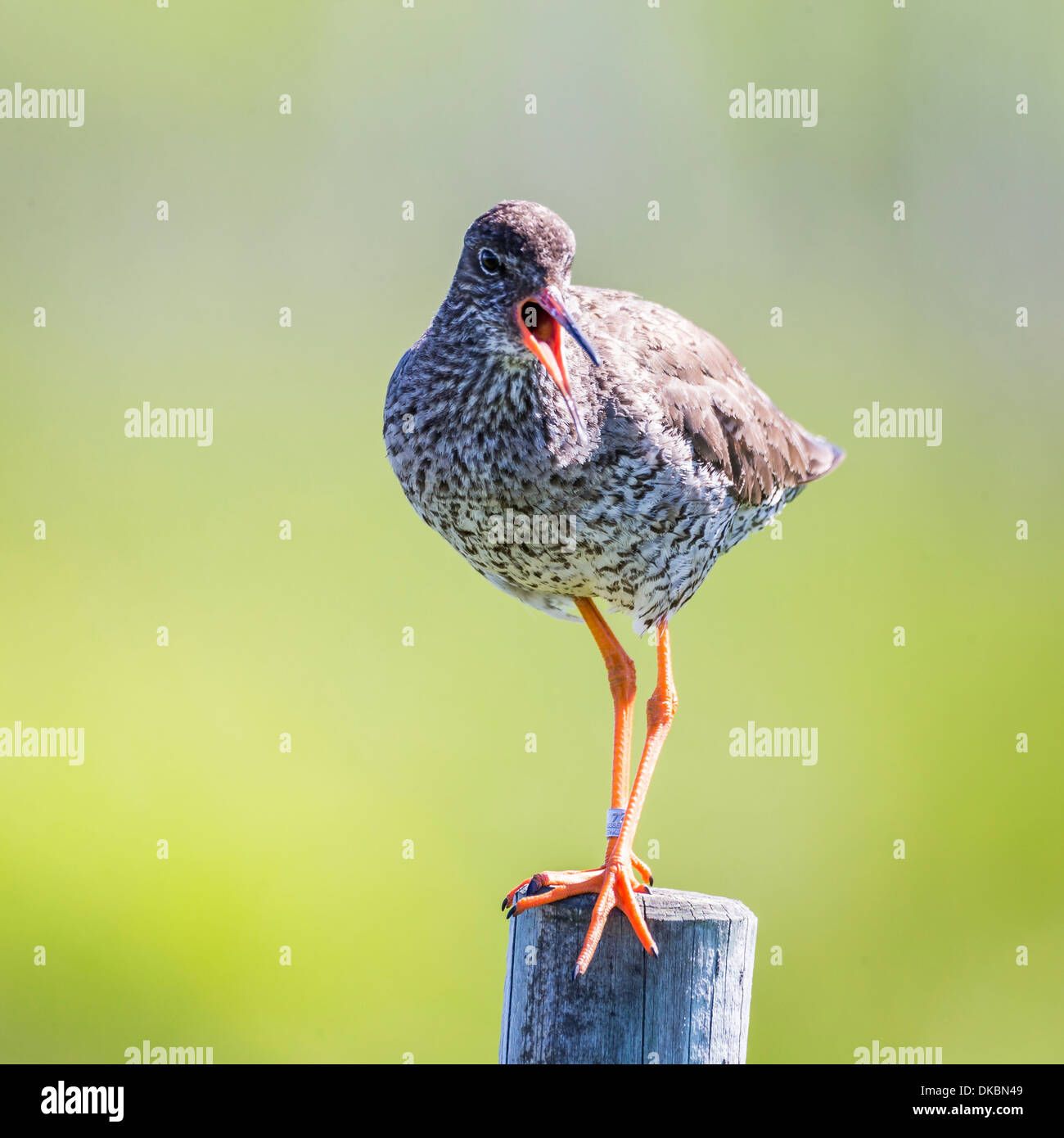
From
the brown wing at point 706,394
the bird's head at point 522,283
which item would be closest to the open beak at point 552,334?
the bird's head at point 522,283

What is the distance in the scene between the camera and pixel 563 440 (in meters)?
6.53

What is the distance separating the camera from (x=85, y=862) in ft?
57.0

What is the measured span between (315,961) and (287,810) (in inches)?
84.9

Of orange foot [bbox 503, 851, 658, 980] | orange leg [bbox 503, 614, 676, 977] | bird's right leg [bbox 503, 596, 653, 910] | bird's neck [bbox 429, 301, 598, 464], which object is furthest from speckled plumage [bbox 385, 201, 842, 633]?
orange foot [bbox 503, 851, 658, 980]

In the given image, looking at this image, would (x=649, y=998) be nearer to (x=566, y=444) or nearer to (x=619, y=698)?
(x=566, y=444)

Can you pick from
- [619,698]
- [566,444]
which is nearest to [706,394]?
[566,444]

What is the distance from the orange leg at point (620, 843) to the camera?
5.84 meters

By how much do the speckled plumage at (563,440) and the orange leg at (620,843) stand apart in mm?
732

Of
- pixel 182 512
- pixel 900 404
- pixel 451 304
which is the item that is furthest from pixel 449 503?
pixel 900 404

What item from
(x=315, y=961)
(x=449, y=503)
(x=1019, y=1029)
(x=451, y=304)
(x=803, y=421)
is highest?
(x=803, y=421)

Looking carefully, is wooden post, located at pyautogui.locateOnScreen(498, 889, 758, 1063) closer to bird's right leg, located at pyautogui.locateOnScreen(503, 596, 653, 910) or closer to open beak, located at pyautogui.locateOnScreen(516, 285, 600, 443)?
bird's right leg, located at pyautogui.locateOnScreen(503, 596, 653, 910)

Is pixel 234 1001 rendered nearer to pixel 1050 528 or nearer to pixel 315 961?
pixel 315 961

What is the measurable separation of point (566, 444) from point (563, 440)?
1.0 inches

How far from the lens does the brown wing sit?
7.12 metres
